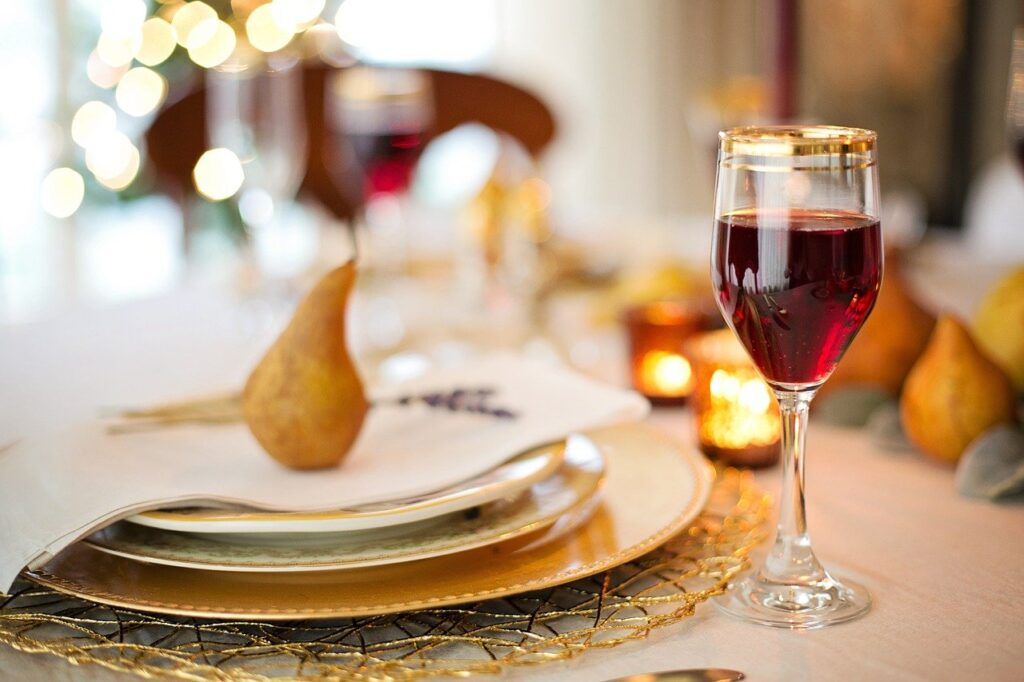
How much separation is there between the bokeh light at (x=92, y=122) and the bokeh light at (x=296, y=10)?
897 mm

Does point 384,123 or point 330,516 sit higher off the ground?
point 384,123

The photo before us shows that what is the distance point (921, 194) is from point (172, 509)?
4.11 m

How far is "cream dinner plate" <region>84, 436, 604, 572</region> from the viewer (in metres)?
0.56

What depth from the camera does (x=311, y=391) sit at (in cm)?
66

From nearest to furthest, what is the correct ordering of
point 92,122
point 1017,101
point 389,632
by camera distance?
point 389,632 → point 1017,101 → point 92,122

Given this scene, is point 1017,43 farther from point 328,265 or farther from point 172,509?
point 328,265

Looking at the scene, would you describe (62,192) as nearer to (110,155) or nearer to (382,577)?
(110,155)

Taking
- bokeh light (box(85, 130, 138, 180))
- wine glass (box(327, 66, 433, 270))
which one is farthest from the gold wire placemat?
bokeh light (box(85, 130, 138, 180))

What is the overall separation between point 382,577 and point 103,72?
14.8 feet

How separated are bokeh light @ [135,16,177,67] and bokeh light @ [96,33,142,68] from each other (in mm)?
191

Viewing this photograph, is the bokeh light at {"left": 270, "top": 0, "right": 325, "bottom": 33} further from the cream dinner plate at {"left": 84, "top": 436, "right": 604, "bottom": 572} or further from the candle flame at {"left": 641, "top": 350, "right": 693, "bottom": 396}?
the cream dinner plate at {"left": 84, "top": 436, "right": 604, "bottom": 572}

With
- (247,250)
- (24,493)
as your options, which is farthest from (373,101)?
(24,493)

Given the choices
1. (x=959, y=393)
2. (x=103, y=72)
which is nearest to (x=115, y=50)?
(x=103, y=72)

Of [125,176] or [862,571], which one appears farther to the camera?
[125,176]
